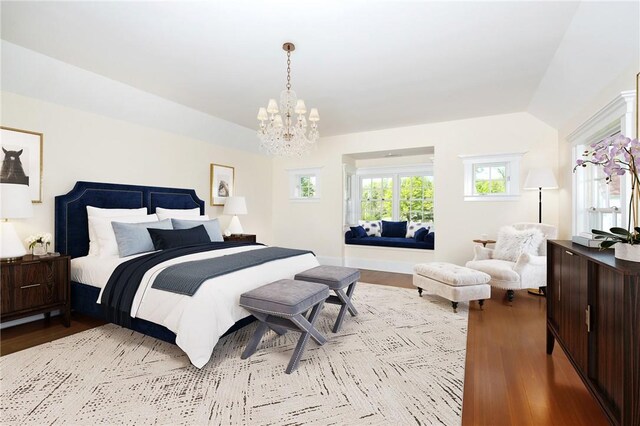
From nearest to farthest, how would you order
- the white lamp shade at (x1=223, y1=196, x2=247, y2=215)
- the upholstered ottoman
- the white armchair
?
the upholstered ottoman → the white armchair → the white lamp shade at (x1=223, y1=196, x2=247, y2=215)

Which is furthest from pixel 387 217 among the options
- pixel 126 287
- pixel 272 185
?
→ pixel 126 287

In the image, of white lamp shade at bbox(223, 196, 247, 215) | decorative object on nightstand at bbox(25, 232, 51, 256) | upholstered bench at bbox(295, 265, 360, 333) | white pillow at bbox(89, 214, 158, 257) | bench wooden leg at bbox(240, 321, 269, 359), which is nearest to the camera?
bench wooden leg at bbox(240, 321, 269, 359)

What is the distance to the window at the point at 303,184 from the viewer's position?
637 centimetres

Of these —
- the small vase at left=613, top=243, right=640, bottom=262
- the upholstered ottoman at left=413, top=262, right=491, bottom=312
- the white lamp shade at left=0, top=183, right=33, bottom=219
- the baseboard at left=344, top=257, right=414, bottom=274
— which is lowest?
the baseboard at left=344, top=257, right=414, bottom=274

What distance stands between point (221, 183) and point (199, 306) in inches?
138

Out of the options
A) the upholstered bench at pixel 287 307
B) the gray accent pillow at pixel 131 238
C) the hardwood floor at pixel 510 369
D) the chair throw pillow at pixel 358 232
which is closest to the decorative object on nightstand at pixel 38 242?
the gray accent pillow at pixel 131 238

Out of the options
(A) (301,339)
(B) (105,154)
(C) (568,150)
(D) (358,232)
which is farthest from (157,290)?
(C) (568,150)

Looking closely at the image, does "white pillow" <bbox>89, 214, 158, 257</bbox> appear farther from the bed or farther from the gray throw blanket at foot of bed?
the gray throw blanket at foot of bed

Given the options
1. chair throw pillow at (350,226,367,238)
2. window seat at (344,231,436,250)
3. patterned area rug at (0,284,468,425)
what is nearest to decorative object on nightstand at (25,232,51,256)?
patterned area rug at (0,284,468,425)

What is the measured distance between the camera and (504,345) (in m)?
2.67

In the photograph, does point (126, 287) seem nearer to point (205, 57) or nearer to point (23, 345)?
point (23, 345)

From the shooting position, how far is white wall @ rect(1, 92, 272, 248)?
3213 mm

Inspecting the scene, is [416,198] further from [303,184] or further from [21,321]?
[21,321]

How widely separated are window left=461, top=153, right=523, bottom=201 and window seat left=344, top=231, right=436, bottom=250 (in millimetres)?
993
